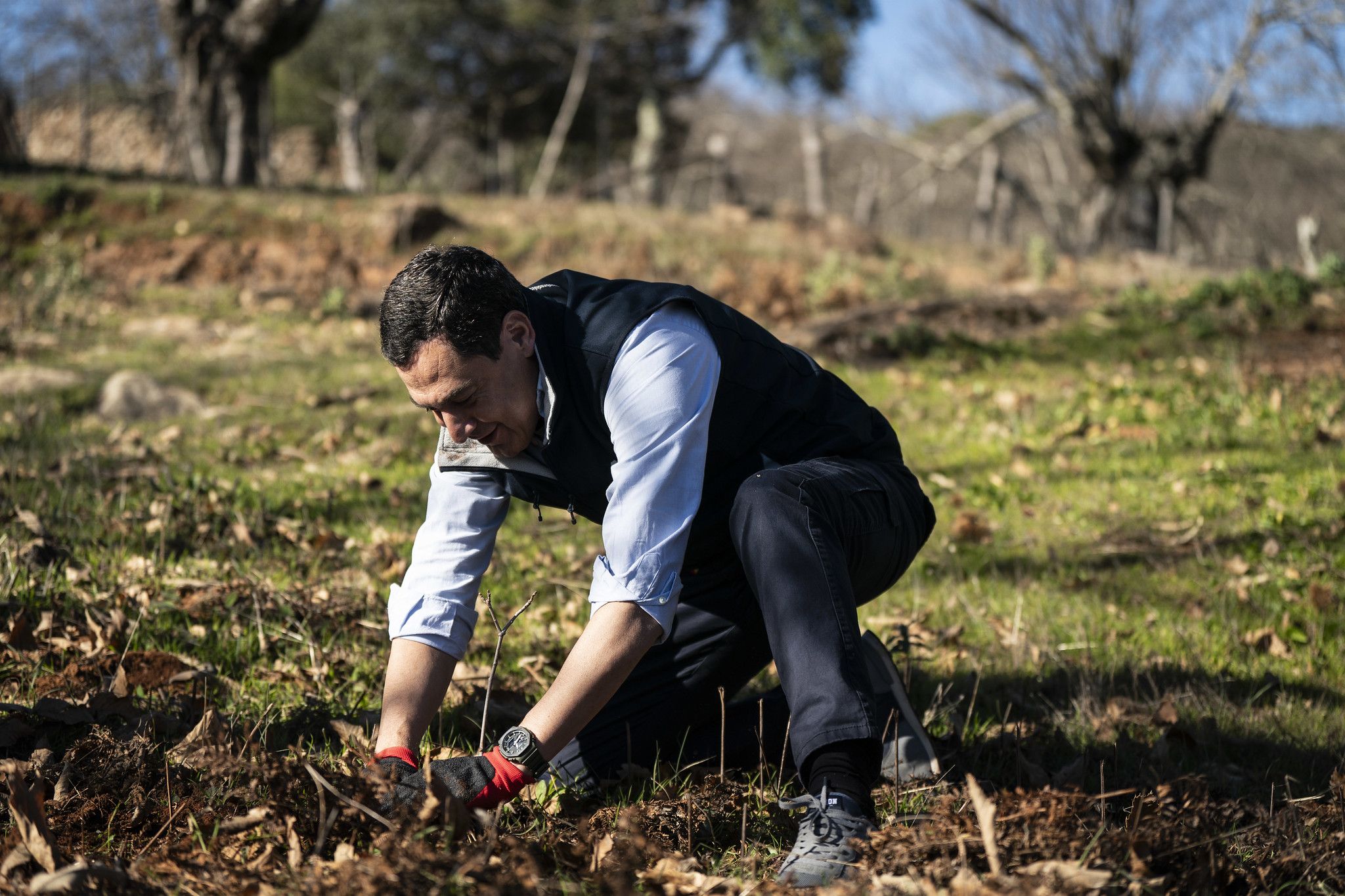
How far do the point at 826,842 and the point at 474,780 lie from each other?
73cm

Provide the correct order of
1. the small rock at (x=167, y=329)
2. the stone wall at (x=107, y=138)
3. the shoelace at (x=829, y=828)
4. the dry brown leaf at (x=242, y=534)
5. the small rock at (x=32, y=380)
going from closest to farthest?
the shoelace at (x=829, y=828) → the dry brown leaf at (x=242, y=534) → the small rock at (x=32, y=380) → the small rock at (x=167, y=329) → the stone wall at (x=107, y=138)

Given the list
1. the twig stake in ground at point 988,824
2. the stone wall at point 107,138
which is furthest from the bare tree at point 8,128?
the twig stake in ground at point 988,824

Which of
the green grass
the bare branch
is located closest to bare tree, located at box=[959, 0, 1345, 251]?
the bare branch

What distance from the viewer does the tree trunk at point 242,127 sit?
15.6m

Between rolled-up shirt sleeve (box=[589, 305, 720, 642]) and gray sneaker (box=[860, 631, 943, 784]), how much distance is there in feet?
2.70

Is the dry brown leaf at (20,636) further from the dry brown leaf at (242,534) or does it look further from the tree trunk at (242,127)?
the tree trunk at (242,127)

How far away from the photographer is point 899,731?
2971 millimetres

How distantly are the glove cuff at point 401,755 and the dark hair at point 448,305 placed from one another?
90 cm

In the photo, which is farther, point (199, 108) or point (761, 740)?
point (199, 108)

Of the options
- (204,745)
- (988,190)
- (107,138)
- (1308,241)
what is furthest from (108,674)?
(107,138)

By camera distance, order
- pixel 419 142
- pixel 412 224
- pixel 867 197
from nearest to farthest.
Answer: pixel 412 224 → pixel 867 197 → pixel 419 142

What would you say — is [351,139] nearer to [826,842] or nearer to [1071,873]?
[826,842]

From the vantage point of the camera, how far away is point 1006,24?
1622 cm

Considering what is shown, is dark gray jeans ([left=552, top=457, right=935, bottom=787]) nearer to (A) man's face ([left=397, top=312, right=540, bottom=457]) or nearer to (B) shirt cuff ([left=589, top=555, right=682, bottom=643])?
(B) shirt cuff ([left=589, top=555, right=682, bottom=643])
